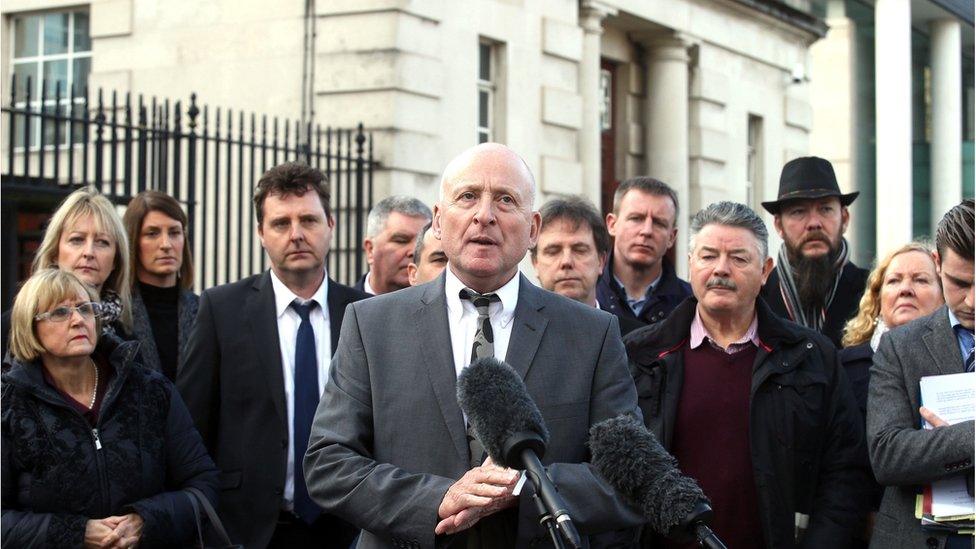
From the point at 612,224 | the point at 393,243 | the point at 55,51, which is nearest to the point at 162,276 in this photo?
the point at 393,243

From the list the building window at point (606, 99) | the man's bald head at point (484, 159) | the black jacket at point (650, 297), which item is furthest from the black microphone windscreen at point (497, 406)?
the building window at point (606, 99)

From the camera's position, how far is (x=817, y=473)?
19.4 feet

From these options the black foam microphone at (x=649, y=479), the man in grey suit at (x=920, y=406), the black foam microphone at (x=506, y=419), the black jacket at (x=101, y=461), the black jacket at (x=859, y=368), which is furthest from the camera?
the black jacket at (x=859, y=368)

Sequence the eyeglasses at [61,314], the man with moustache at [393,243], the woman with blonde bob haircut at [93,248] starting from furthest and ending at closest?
the man with moustache at [393,243]
the woman with blonde bob haircut at [93,248]
the eyeglasses at [61,314]

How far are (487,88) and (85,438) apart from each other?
1220 centimetres

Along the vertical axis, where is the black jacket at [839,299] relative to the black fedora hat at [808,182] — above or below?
below

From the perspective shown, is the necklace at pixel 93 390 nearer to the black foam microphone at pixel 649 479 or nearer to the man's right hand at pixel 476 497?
the man's right hand at pixel 476 497

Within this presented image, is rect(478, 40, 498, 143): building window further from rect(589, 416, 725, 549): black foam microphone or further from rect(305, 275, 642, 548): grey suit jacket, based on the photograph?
rect(589, 416, 725, 549): black foam microphone

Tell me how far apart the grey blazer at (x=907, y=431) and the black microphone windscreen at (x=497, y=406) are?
220 centimetres

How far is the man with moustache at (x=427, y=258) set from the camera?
7078 mm

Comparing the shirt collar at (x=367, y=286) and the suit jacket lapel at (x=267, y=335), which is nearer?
the suit jacket lapel at (x=267, y=335)

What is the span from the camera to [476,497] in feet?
12.9

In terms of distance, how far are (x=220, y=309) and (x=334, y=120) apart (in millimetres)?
9438

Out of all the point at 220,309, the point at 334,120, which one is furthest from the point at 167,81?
the point at 220,309
